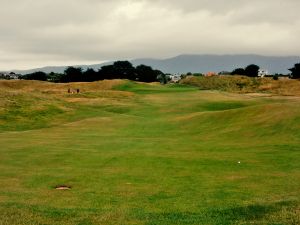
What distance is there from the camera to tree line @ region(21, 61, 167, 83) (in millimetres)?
164250

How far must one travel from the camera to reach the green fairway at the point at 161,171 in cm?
1500

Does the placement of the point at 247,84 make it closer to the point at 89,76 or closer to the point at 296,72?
the point at 296,72

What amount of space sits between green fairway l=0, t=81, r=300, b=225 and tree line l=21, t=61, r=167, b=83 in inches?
4294

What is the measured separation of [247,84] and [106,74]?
58881mm

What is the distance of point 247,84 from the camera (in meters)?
124

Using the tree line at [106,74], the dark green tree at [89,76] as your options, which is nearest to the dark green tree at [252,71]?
the tree line at [106,74]

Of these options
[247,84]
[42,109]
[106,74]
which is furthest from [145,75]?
[42,109]

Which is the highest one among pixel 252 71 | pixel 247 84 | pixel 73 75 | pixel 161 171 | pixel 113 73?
pixel 252 71

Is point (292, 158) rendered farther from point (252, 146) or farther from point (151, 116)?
point (151, 116)

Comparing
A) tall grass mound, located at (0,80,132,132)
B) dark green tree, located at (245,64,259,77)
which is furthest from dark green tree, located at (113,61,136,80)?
tall grass mound, located at (0,80,132,132)

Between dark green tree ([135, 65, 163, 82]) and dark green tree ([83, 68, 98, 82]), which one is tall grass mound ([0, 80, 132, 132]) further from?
dark green tree ([135, 65, 163, 82])

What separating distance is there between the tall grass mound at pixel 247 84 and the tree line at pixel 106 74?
98.4 feet

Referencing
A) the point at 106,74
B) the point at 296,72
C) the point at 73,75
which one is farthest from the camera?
the point at 106,74

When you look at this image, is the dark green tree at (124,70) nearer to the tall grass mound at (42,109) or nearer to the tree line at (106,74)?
the tree line at (106,74)
